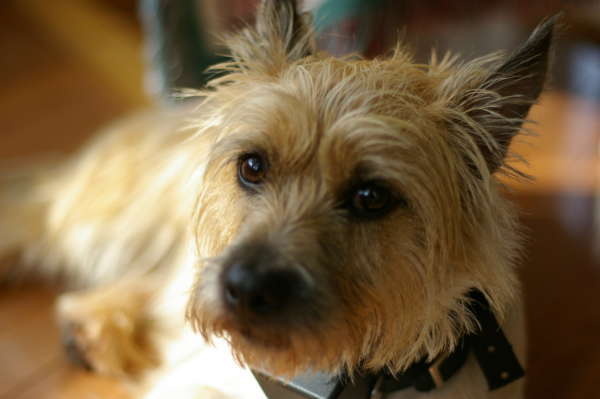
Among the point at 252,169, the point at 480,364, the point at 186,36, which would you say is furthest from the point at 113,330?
the point at 186,36

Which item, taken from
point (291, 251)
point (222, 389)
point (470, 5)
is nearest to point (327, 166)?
point (291, 251)

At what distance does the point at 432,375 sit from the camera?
123 centimetres

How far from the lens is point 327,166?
1169mm

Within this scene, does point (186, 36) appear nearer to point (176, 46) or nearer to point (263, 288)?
point (176, 46)

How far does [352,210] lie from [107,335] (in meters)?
0.99

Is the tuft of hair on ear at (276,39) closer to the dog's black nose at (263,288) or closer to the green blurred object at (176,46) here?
the dog's black nose at (263,288)

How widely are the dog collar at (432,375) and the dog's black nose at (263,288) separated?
29cm

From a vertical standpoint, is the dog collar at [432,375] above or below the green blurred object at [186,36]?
below

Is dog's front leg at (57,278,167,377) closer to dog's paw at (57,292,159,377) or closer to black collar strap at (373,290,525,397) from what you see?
dog's paw at (57,292,159,377)

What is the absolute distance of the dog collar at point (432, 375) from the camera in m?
1.22

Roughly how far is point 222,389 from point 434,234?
1.99 feet

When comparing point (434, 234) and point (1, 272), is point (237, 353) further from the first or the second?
point (1, 272)

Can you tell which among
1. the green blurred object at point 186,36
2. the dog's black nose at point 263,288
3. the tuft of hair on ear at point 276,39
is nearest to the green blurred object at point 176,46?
the green blurred object at point 186,36

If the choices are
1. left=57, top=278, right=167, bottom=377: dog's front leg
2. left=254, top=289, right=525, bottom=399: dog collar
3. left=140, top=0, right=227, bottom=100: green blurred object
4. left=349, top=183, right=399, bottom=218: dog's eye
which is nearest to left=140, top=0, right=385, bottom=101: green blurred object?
left=140, top=0, right=227, bottom=100: green blurred object
